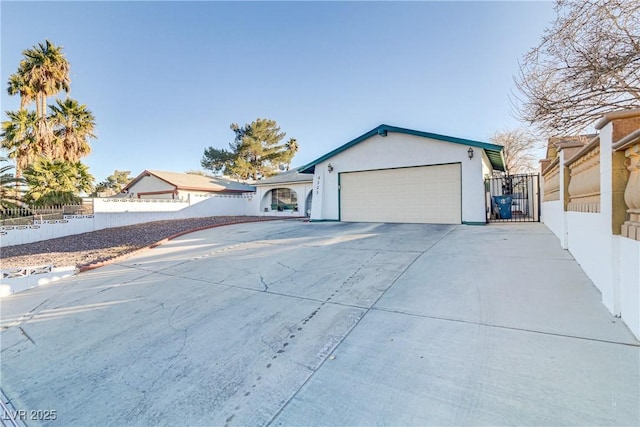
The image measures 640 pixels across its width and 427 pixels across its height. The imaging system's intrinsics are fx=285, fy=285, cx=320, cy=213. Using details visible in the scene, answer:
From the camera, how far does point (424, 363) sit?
241 centimetres

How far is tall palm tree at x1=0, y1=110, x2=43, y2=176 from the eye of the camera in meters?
16.0

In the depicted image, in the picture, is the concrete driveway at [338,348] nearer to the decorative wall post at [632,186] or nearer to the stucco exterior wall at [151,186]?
the decorative wall post at [632,186]

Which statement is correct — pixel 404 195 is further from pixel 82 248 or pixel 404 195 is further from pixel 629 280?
pixel 82 248

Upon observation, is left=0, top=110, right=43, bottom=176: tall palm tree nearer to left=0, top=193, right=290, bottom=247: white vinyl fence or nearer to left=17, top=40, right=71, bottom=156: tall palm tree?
left=17, top=40, right=71, bottom=156: tall palm tree

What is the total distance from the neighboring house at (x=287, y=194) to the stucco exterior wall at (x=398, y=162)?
512 cm

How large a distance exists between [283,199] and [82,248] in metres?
12.2

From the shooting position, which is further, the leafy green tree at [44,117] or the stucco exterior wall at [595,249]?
the leafy green tree at [44,117]

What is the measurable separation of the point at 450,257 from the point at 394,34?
9.95m

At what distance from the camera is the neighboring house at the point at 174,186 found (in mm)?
19906

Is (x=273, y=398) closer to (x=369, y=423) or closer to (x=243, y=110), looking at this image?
(x=369, y=423)

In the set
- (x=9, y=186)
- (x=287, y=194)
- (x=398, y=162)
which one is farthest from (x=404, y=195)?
(x=9, y=186)

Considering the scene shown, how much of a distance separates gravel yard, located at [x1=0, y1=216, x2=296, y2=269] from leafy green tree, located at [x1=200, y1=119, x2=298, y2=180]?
20.7 metres

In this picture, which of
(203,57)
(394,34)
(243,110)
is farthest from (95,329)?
(243,110)

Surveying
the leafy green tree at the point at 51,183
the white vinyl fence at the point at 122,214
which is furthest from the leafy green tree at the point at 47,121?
the white vinyl fence at the point at 122,214
